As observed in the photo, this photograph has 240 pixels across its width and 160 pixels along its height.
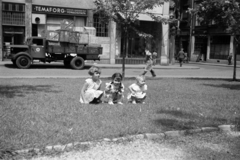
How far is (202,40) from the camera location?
4441cm

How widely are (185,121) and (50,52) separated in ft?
47.3

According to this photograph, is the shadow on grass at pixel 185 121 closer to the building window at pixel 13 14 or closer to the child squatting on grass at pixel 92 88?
the child squatting on grass at pixel 92 88

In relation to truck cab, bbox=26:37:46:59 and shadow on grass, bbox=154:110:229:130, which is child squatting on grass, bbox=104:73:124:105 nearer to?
shadow on grass, bbox=154:110:229:130

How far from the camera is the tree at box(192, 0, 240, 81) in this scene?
13.9 meters

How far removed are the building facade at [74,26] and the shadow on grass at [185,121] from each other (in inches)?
664

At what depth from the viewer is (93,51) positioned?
20.2 m

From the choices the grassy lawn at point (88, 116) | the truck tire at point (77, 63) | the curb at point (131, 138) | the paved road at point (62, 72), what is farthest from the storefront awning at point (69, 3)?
the curb at point (131, 138)

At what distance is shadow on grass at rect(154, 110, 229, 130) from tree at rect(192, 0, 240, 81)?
29.5 ft

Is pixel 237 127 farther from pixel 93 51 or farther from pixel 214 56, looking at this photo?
pixel 214 56

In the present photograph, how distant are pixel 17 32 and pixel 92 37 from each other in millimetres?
6315

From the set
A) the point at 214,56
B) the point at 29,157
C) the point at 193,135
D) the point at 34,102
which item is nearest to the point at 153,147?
the point at 193,135

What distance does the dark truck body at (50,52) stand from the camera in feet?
60.3

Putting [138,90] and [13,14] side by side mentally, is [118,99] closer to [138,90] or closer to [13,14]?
[138,90]

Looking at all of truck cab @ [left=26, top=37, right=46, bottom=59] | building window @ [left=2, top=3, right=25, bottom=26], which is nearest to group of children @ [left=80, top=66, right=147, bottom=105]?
truck cab @ [left=26, top=37, right=46, bottom=59]
